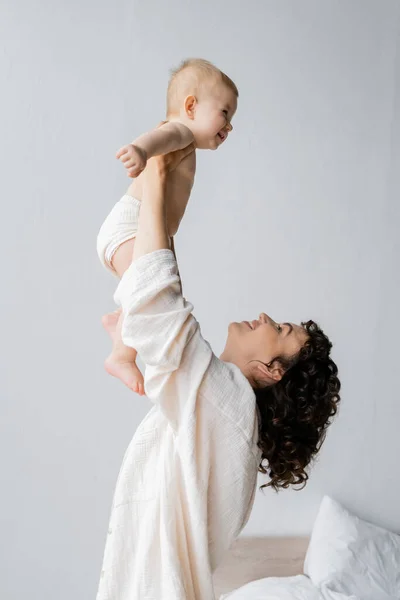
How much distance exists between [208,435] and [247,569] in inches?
59.6

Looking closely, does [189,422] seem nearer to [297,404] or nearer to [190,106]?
[297,404]

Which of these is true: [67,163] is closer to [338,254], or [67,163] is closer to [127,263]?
[338,254]

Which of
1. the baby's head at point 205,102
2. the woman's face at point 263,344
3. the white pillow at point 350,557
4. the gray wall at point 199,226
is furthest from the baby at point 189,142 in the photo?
the white pillow at point 350,557

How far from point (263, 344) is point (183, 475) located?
0.34 m

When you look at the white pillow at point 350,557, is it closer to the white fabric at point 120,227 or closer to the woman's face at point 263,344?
the woman's face at point 263,344

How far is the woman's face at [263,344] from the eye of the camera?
177 centimetres

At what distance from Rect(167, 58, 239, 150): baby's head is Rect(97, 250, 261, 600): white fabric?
0.32 meters

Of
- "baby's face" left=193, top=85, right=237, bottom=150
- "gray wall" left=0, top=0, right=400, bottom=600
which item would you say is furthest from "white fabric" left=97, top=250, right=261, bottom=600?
"gray wall" left=0, top=0, right=400, bottom=600

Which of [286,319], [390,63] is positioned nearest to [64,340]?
[286,319]

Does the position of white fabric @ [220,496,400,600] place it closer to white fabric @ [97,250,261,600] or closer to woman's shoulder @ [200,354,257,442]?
white fabric @ [97,250,261,600]

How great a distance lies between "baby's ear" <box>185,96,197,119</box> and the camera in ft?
5.30

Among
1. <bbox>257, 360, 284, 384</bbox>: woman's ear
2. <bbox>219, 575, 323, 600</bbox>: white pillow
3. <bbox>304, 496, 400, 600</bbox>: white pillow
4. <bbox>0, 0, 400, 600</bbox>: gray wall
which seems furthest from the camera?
<bbox>0, 0, 400, 600</bbox>: gray wall

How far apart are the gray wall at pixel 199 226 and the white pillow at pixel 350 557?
16 cm

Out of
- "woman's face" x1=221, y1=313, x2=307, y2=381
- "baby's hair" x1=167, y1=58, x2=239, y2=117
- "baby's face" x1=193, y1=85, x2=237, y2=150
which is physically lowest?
"woman's face" x1=221, y1=313, x2=307, y2=381
